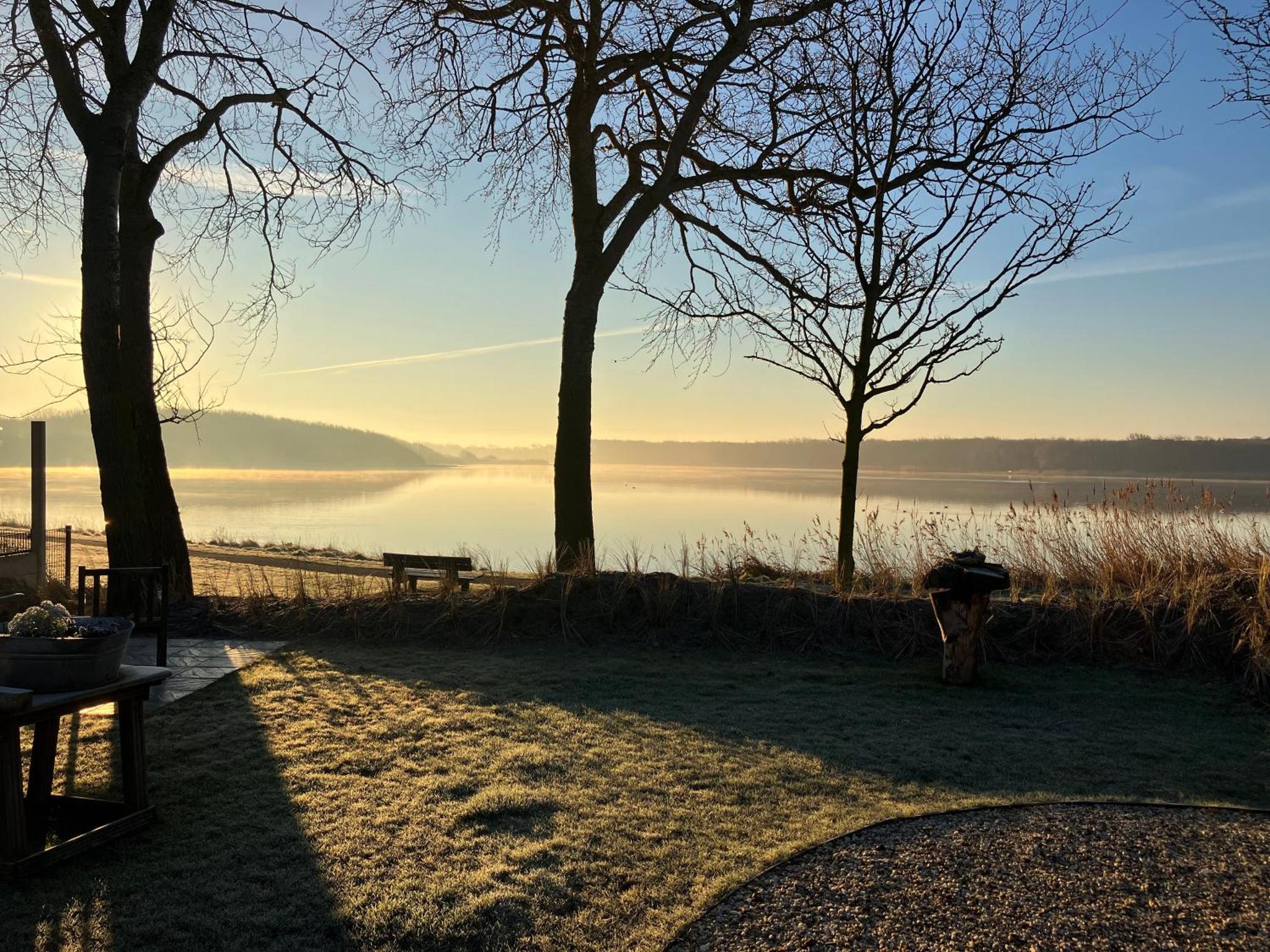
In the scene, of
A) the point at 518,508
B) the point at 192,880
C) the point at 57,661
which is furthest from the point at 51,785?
the point at 518,508

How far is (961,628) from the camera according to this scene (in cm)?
670

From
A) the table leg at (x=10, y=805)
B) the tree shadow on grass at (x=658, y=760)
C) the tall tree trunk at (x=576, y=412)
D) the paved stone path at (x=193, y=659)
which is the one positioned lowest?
the tree shadow on grass at (x=658, y=760)

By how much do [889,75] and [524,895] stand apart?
33.6ft

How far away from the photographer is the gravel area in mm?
2988

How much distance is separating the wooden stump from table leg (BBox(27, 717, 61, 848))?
17.6ft

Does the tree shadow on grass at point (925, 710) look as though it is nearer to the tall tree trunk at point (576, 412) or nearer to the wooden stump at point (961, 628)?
the wooden stump at point (961, 628)

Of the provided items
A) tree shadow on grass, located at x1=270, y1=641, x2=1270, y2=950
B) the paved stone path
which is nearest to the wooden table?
tree shadow on grass, located at x1=270, y1=641, x2=1270, y2=950

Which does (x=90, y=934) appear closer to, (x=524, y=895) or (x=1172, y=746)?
(x=524, y=895)

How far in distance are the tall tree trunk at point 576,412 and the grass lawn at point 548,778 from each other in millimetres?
3151

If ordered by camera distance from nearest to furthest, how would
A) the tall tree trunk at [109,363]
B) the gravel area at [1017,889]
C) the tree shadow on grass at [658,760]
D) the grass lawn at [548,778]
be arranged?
the gravel area at [1017,889]
the grass lawn at [548,778]
the tree shadow on grass at [658,760]
the tall tree trunk at [109,363]

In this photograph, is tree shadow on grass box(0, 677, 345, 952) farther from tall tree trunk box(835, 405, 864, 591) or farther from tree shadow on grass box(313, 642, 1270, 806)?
tall tree trunk box(835, 405, 864, 591)

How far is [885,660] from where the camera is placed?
7512 millimetres

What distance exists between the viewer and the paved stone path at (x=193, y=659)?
6.28 metres

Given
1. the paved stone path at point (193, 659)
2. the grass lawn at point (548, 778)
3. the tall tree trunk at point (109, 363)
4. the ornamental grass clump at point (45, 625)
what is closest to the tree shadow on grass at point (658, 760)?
the grass lawn at point (548, 778)
